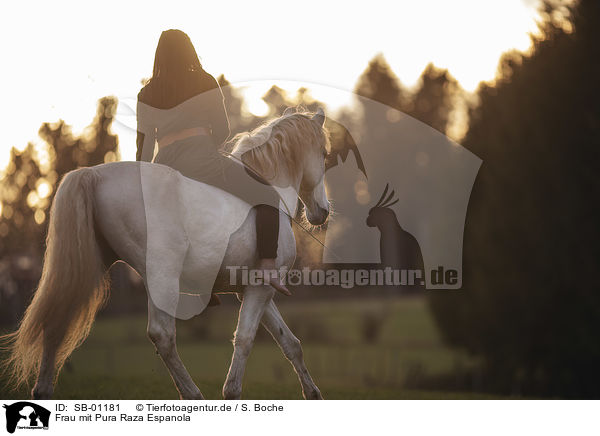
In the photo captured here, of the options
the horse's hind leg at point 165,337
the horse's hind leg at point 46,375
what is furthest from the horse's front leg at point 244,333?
the horse's hind leg at point 46,375

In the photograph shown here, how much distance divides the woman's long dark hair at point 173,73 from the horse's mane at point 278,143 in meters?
0.70

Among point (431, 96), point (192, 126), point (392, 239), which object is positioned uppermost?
point (431, 96)

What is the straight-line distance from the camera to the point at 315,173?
5941mm

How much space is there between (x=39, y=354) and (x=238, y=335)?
1549 millimetres

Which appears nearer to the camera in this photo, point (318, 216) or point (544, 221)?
point (318, 216)

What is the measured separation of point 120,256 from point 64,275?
46 centimetres

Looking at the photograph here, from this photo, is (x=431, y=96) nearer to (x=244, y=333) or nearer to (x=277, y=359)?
(x=277, y=359)

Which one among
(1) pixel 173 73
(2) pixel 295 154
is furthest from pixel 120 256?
(2) pixel 295 154

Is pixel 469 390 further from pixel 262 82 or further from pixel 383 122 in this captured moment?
pixel 383 122

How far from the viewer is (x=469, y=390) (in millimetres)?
14570
